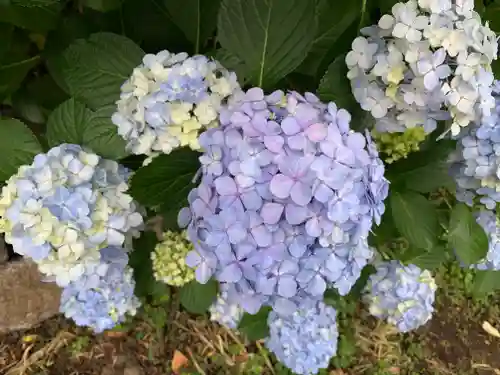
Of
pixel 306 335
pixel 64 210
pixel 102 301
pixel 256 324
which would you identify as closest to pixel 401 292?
pixel 306 335

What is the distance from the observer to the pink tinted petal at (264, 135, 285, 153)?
0.73 m

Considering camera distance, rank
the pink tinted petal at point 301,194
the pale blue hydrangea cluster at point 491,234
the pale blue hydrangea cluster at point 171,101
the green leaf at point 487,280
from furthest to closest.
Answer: the green leaf at point 487,280
the pale blue hydrangea cluster at point 491,234
the pale blue hydrangea cluster at point 171,101
the pink tinted petal at point 301,194

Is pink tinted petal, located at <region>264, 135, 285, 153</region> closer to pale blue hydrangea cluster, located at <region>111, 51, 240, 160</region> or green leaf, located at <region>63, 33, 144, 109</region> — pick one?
pale blue hydrangea cluster, located at <region>111, 51, 240, 160</region>

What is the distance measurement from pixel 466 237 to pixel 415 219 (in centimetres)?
13

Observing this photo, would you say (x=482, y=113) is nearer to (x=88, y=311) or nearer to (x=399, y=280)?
(x=399, y=280)

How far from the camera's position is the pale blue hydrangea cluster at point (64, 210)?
872mm

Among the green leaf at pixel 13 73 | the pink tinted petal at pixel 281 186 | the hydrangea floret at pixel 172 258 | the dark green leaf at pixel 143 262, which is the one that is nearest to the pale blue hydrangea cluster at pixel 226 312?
the dark green leaf at pixel 143 262

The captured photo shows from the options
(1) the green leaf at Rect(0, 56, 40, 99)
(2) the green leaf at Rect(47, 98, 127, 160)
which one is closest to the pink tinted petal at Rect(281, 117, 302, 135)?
(2) the green leaf at Rect(47, 98, 127, 160)

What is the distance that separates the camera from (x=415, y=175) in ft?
3.59

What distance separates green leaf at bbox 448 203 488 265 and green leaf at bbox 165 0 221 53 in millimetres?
557

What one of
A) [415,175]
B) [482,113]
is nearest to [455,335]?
[415,175]

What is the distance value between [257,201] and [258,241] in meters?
0.05

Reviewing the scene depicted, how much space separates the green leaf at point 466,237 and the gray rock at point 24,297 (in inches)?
43.5

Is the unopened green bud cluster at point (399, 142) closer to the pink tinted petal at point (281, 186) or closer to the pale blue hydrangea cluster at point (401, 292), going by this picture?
the pink tinted petal at point (281, 186)
